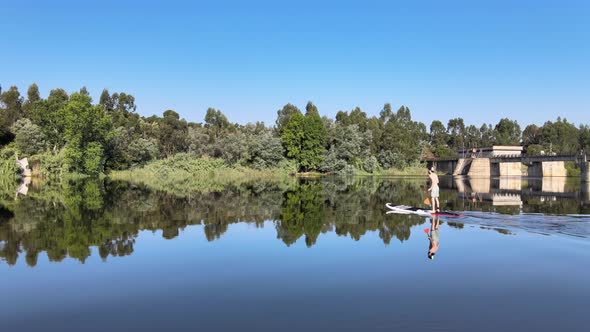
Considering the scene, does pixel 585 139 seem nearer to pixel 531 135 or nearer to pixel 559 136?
pixel 559 136

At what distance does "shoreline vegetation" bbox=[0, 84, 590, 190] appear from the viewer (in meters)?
73.1

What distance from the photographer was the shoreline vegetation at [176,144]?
73.1 m

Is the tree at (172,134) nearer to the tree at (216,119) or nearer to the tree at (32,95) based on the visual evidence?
the tree at (216,119)

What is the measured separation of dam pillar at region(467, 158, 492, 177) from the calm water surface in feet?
301

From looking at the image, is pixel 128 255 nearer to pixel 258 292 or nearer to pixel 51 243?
pixel 51 243

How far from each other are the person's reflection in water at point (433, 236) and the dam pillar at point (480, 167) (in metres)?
92.7

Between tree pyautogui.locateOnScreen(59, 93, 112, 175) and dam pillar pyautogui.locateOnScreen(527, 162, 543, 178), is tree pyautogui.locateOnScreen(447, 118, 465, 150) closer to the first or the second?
dam pillar pyautogui.locateOnScreen(527, 162, 543, 178)

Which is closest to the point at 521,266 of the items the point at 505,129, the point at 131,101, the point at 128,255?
the point at 128,255

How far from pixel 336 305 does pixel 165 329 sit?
10.5 feet

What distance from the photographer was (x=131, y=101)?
108 metres

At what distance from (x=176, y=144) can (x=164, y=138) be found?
3.14 m

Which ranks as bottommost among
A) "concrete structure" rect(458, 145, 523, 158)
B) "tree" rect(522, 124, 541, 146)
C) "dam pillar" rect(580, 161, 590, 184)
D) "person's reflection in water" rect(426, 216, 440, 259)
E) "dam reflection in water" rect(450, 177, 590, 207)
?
"person's reflection in water" rect(426, 216, 440, 259)

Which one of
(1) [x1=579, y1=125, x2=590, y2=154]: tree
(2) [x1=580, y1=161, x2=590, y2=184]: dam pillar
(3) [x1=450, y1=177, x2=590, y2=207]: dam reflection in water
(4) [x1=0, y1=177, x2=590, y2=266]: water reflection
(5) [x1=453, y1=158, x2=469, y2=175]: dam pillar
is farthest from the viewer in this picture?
(1) [x1=579, y1=125, x2=590, y2=154]: tree

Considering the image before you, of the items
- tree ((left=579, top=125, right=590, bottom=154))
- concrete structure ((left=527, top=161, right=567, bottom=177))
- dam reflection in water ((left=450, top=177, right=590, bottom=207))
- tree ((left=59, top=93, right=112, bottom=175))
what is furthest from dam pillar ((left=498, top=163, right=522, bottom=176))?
tree ((left=59, top=93, right=112, bottom=175))
